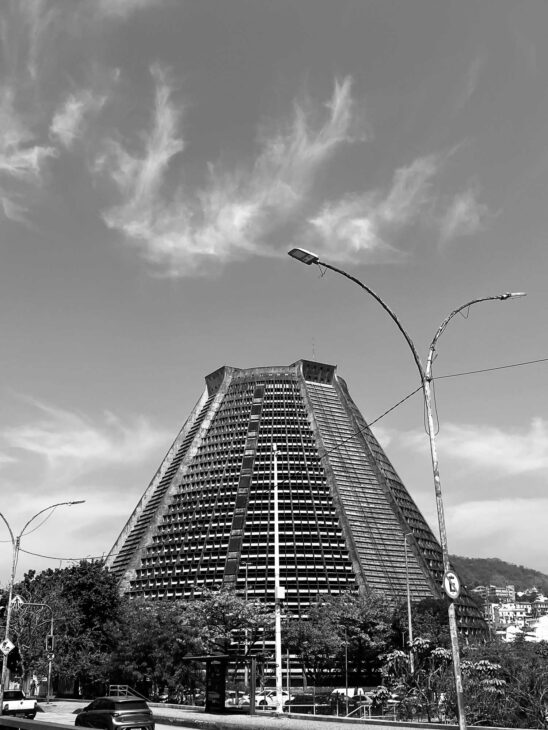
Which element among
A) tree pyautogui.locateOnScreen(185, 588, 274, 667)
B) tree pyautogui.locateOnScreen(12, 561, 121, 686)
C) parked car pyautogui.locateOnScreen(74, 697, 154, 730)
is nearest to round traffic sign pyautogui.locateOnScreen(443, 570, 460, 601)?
parked car pyautogui.locateOnScreen(74, 697, 154, 730)

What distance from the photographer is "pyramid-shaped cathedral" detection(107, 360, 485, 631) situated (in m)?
110

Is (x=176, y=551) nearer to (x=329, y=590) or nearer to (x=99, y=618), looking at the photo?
(x=329, y=590)

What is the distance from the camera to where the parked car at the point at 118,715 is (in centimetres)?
2361

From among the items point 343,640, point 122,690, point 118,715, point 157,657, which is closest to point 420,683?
point 118,715

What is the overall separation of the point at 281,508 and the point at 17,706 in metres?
81.7

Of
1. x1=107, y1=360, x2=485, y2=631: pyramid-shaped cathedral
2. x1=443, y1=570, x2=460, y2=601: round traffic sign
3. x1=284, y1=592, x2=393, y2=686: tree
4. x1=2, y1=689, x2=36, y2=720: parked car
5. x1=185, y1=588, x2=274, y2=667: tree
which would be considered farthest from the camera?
x1=107, y1=360, x2=485, y2=631: pyramid-shaped cathedral

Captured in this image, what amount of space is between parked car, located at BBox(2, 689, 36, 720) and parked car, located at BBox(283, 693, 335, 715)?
16.4 m

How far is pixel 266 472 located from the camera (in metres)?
126

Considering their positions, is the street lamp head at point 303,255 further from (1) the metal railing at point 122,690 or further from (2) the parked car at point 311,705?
(1) the metal railing at point 122,690

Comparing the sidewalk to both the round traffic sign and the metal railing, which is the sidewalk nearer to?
the round traffic sign

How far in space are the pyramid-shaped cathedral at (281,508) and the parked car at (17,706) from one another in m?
59.2

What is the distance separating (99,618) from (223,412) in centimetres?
7576

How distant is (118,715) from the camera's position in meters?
23.7

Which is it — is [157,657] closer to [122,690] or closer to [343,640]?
[122,690]
